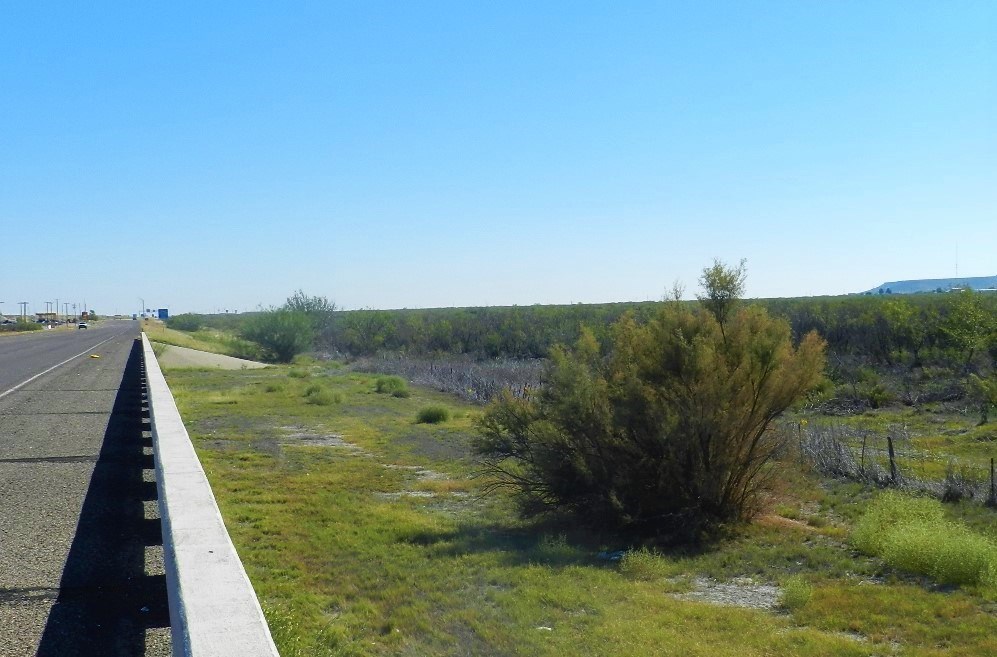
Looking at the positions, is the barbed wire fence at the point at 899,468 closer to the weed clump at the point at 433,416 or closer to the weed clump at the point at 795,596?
the weed clump at the point at 795,596

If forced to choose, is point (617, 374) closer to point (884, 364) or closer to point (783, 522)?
point (783, 522)

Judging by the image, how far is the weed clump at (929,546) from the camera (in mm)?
8867

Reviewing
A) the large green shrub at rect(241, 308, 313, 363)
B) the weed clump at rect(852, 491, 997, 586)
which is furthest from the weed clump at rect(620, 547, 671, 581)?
the large green shrub at rect(241, 308, 313, 363)

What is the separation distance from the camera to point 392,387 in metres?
31.3

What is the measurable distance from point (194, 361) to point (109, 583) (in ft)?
146

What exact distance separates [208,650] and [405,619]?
4.72m

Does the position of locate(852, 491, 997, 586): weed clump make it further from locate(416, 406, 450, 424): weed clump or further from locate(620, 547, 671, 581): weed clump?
locate(416, 406, 450, 424): weed clump

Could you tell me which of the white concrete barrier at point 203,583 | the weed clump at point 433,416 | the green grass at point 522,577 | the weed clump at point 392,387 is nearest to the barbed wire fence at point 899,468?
the green grass at point 522,577

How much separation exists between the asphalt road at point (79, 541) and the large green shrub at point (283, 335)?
41.6 meters

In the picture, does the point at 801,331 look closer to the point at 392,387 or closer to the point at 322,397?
the point at 392,387

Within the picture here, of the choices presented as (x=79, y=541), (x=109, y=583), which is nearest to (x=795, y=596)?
(x=109, y=583)

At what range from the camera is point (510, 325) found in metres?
63.6

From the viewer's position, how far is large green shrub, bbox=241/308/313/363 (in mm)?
57656

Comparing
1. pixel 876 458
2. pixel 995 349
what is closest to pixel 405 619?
pixel 876 458
